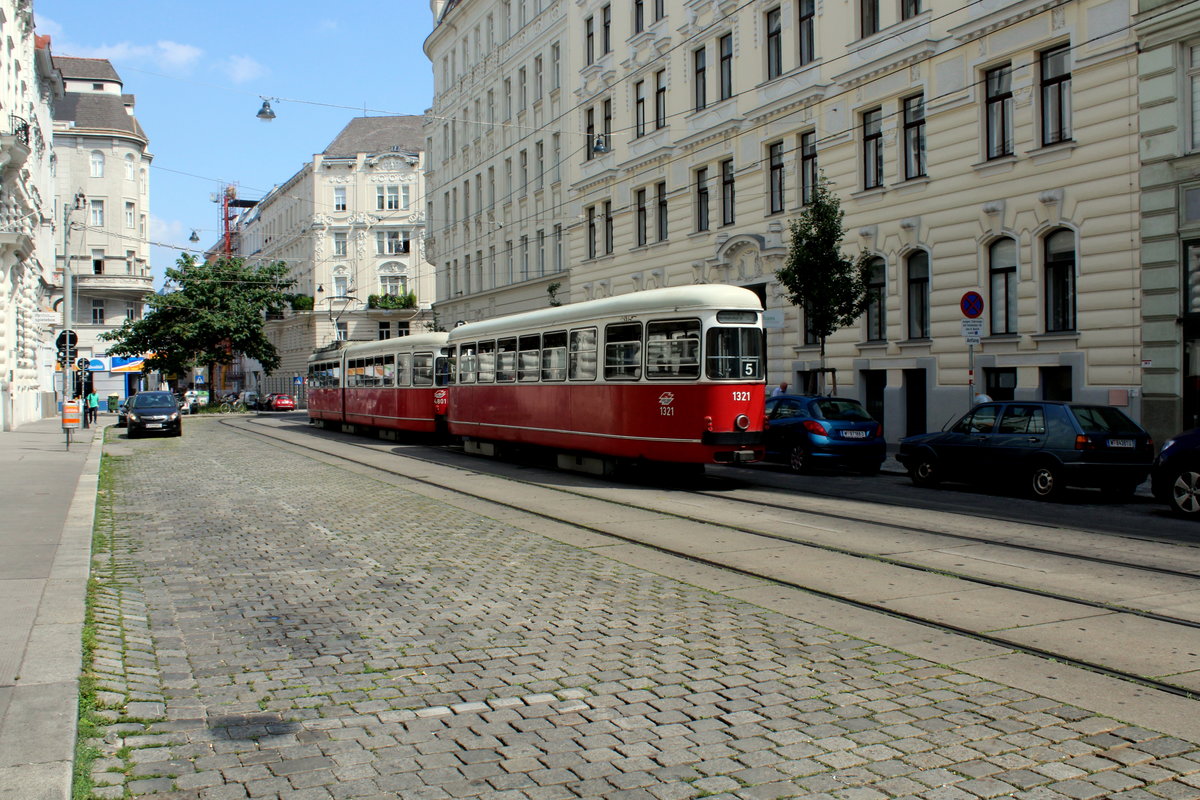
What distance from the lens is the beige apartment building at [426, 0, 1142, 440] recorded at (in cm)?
2072

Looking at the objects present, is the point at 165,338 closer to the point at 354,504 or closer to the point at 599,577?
the point at 354,504

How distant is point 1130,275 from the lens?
65.6ft

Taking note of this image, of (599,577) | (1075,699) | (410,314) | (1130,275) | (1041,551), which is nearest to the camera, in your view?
(1075,699)

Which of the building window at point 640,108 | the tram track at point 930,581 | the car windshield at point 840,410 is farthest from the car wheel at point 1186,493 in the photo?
the building window at point 640,108

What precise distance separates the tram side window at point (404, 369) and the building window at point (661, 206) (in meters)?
9.97

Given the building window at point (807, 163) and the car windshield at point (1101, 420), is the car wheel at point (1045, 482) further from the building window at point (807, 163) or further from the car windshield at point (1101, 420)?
the building window at point (807, 163)

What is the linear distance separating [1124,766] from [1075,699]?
101cm

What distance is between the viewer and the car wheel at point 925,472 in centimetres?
1736

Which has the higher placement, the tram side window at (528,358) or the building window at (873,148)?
the building window at (873,148)

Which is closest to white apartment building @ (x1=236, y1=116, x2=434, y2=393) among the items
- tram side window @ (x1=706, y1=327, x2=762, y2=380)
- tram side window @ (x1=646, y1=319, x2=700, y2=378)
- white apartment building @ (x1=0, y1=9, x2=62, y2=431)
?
white apartment building @ (x1=0, y1=9, x2=62, y2=431)

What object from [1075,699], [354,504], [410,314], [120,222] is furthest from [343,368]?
[120,222]

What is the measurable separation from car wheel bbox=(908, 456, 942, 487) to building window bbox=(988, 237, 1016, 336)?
259 inches

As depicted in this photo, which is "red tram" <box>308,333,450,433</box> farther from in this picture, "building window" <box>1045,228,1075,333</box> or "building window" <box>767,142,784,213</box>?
"building window" <box>1045,228,1075,333</box>

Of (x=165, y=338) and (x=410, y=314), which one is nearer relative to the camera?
(x=165, y=338)
